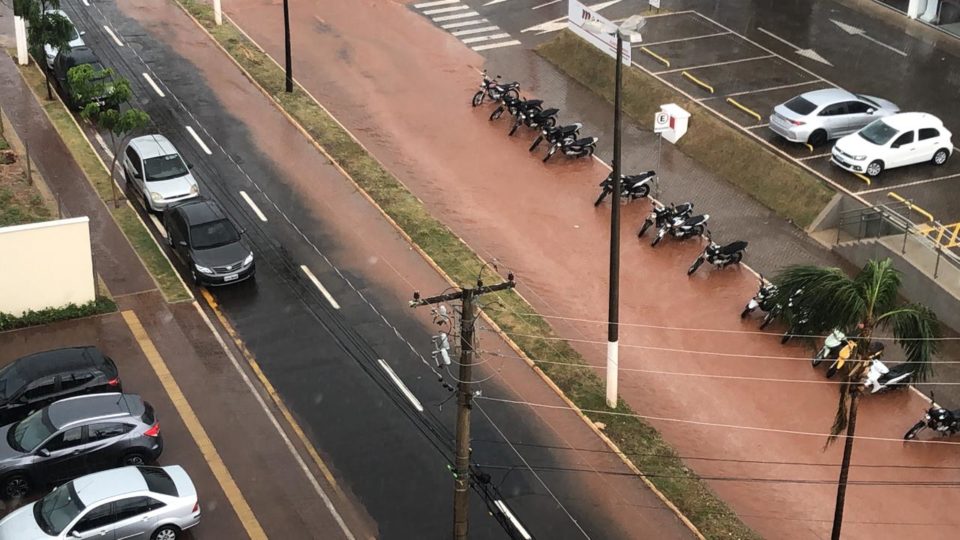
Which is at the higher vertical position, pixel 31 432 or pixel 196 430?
pixel 31 432

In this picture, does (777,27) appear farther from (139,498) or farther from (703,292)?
(139,498)

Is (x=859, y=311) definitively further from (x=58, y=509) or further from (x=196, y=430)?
(x=58, y=509)

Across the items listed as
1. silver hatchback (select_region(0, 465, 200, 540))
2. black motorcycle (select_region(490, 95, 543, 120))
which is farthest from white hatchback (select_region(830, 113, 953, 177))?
Answer: silver hatchback (select_region(0, 465, 200, 540))

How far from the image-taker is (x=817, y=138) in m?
40.3

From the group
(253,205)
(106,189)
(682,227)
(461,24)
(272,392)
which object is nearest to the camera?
(272,392)

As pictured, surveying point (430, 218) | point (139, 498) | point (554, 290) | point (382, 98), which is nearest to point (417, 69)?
point (382, 98)

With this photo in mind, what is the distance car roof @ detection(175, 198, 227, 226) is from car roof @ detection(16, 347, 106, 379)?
6.24m

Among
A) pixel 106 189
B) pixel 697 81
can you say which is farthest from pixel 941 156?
pixel 106 189

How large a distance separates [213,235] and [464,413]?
14059 mm

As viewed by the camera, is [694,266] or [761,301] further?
[694,266]

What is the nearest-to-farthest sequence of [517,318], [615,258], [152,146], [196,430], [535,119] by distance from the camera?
[615,258] → [196,430] → [517,318] → [152,146] → [535,119]

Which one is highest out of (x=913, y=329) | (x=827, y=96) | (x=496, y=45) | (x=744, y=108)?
(x=913, y=329)

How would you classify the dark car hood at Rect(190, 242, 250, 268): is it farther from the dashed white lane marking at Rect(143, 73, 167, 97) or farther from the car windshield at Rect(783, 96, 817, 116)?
the car windshield at Rect(783, 96, 817, 116)

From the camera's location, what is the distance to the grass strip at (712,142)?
124 feet
